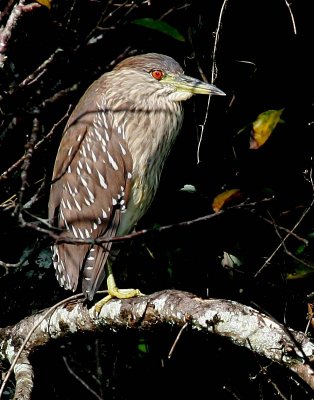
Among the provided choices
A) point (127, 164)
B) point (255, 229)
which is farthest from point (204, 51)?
point (255, 229)

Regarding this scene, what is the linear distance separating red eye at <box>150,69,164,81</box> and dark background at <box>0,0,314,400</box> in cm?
14

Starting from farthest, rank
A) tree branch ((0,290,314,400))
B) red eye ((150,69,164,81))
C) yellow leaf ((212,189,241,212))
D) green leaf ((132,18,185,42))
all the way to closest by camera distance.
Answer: red eye ((150,69,164,81)), green leaf ((132,18,185,42)), yellow leaf ((212,189,241,212)), tree branch ((0,290,314,400))

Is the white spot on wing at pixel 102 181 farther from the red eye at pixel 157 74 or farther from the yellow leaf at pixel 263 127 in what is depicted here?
the yellow leaf at pixel 263 127

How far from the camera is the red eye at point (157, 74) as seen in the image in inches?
150

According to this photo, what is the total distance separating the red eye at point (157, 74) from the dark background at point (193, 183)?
0.46 feet

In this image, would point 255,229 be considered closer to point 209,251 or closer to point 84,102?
point 209,251

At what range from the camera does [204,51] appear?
3.65 m

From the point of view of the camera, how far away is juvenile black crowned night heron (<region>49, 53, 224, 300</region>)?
143 inches

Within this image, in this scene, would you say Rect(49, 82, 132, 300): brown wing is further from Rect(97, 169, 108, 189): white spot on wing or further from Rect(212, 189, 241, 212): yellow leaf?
Rect(212, 189, 241, 212): yellow leaf

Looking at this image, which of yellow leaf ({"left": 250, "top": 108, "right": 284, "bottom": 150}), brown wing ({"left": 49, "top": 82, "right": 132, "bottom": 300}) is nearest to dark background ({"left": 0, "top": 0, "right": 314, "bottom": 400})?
brown wing ({"left": 49, "top": 82, "right": 132, "bottom": 300})

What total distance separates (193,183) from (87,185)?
0.50m

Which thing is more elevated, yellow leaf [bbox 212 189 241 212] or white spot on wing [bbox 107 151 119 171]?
yellow leaf [bbox 212 189 241 212]

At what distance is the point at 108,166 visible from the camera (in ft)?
12.0

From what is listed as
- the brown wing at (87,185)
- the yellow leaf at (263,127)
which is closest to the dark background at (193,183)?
the brown wing at (87,185)
